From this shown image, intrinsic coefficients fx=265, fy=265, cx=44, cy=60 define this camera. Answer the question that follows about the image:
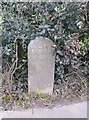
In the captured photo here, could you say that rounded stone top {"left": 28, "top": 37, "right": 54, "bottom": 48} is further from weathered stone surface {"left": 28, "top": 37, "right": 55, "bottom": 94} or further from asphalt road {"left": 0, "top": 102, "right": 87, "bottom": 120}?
asphalt road {"left": 0, "top": 102, "right": 87, "bottom": 120}

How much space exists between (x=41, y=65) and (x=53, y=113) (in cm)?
58

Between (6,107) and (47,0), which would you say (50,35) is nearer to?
(47,0)

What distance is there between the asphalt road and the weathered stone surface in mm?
294

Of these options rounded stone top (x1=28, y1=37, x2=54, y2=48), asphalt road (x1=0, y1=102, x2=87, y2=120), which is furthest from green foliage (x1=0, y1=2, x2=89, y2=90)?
asphalt road (x1=0, y1=102, x2=87, y2=120)

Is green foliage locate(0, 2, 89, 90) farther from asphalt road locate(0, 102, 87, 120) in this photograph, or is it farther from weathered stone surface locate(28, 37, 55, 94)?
asphalt road locate(0, 102, 87, 120)

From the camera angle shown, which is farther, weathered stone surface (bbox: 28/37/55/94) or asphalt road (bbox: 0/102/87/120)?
weathered stone surface (bbox: 28/37/55/94)

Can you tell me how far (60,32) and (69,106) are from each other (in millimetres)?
874

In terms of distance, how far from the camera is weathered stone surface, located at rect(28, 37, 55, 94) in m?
3.08

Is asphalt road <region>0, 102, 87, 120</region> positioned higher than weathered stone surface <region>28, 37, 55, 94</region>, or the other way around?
weathered stone surface <region>28, 37, 55, 94</region>

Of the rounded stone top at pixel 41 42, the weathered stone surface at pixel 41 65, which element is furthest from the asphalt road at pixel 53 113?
the rounded stone top at pixel 41 42

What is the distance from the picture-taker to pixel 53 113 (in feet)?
9.77

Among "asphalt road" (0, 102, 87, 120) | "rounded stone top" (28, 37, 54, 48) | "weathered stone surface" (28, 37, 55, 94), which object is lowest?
"asphalt road" (0, 102, 87, 120)

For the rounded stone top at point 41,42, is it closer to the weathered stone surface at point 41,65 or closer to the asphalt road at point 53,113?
the weathered stone surface at point 41,65

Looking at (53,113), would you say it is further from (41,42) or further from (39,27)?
(39,27)
